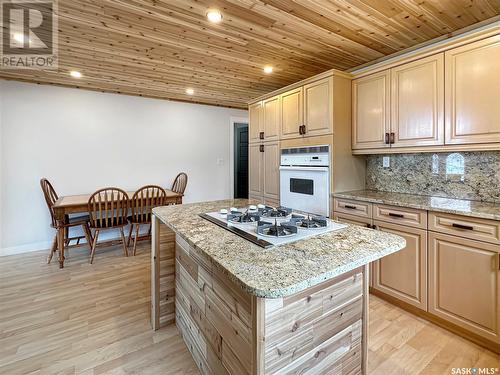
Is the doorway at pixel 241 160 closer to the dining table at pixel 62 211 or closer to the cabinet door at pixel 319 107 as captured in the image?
the cabinet door at pixel 319 107

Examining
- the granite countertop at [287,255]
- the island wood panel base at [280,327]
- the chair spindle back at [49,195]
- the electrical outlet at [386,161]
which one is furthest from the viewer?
the chair spindle back at [49,195]

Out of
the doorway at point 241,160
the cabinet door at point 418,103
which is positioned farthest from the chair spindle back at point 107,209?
the cabinet door at point 418,103

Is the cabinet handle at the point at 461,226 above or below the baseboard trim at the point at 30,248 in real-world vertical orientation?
above

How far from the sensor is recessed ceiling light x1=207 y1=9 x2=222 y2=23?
1.88m

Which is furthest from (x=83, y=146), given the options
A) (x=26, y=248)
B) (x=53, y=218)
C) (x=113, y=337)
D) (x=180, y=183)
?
(x=113, y=337)

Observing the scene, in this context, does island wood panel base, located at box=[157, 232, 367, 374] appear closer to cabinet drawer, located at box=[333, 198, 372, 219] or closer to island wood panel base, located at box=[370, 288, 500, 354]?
island wood panel base, located at box=[370, 288, 500, 354]

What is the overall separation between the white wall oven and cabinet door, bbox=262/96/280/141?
13.4 inches

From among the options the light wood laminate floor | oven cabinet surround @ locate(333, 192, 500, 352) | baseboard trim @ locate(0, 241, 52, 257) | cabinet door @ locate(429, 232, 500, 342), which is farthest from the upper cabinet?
baseboard trim @ locate(0, 241, 52, 257)

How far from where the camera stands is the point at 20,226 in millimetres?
3449

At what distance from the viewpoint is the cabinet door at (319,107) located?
261cm

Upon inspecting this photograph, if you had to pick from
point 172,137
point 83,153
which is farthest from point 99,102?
point 172,137

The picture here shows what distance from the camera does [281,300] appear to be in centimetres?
92

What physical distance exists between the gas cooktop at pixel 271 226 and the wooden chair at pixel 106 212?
2.09m

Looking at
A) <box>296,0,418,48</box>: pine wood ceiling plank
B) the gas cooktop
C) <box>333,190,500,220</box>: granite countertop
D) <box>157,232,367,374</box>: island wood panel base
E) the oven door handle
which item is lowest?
<box>157,232,367,374</box>: island wood panel base
